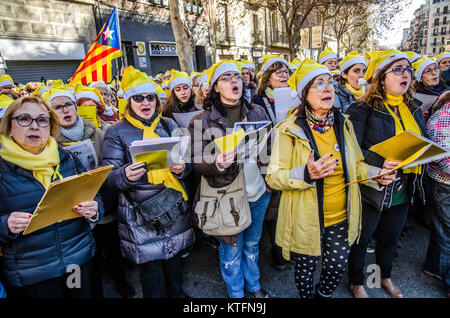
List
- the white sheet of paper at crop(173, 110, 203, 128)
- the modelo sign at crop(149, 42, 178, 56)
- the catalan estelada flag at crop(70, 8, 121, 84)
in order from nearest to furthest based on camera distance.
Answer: the white sheet of paper at crop(173, 110, 203, 128) → the catalan estelada flag at crop(70, 8, 121, 84) → the modelo sign at crop(149, 42, 178, 56)

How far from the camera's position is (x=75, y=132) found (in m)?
2.73

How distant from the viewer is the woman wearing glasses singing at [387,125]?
7.68 ft

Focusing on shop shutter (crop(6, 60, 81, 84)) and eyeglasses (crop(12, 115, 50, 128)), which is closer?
eyeglasses (crop(12, 115, 50, 128))

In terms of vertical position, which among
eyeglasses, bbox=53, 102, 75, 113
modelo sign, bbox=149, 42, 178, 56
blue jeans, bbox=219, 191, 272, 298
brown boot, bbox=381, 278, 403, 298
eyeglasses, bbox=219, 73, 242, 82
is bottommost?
brown boot, bbox=381, 278, 403, 298

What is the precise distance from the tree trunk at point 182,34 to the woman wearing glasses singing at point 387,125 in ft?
24.3

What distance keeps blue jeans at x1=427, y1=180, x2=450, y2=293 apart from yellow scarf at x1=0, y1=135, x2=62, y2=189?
3.19 meters

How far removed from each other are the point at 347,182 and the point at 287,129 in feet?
2.07

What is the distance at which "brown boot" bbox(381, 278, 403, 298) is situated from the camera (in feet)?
8.68

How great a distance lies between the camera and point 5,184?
1774mm

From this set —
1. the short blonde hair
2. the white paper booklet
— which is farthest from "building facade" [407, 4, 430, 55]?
the short blonde hair

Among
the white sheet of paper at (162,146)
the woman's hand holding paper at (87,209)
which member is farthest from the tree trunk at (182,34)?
the woman's hand holding paper at (87,209)

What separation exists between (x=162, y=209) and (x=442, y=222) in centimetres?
258

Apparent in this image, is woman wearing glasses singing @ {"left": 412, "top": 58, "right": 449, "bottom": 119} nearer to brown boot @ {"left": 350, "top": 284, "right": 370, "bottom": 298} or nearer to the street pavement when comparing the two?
the street pavement
